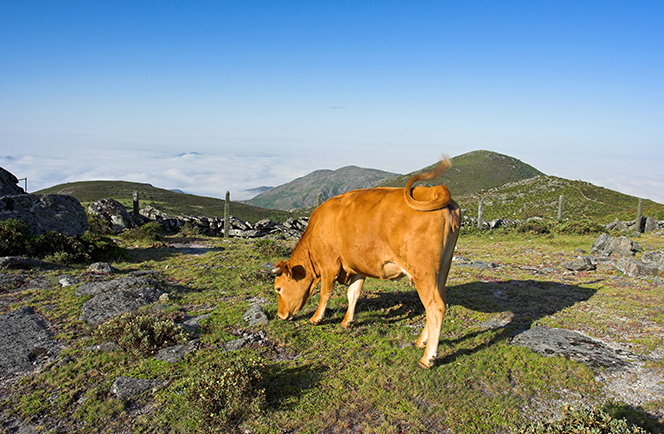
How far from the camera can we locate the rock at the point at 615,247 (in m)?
14.9

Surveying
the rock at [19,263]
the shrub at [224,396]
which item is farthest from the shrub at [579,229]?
the rock at [19,263]

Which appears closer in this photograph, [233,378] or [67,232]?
[233,378]

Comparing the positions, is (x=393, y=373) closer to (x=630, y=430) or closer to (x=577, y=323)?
(x=630, y=430)

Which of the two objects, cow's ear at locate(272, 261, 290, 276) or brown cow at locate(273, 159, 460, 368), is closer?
brown cow at locate(273, 159, 460, 368)

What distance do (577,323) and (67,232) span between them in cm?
1525

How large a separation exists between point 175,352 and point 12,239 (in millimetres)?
9222

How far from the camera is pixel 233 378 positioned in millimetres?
4789

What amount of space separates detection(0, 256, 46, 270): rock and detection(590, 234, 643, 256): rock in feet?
62.8

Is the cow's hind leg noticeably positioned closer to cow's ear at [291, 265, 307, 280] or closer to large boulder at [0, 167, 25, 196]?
Answer: cow's ear at [291, 265, 307, 280]

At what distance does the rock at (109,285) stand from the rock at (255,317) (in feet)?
11.1

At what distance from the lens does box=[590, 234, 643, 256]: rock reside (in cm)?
1491

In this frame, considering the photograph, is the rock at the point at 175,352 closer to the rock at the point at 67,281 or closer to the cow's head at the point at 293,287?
the cow's head at the point at 293,287

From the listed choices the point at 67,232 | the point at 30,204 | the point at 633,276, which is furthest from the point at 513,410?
the point at 30,204

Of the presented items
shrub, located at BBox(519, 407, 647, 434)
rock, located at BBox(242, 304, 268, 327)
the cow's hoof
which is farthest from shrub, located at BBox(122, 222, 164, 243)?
shrub, located at BBox(519, 407, 647, 434)
